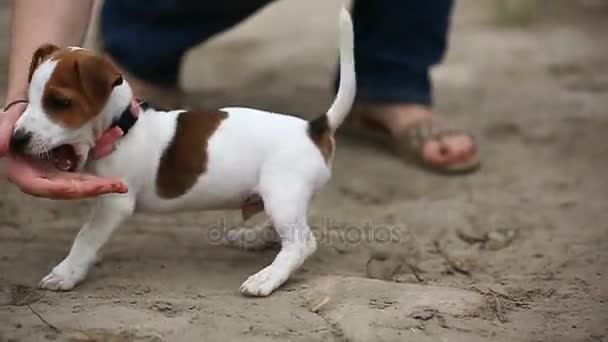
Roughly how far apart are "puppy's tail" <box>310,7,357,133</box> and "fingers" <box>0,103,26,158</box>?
0.48 meters

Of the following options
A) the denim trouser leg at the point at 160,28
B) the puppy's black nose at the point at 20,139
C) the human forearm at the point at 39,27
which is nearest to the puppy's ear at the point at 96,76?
the puppy's black nose at the point at 20,139

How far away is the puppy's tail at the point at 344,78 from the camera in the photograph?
5.39 feet

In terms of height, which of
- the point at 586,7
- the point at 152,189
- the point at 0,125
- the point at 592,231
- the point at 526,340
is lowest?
the point at 586,7

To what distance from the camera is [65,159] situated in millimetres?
1554

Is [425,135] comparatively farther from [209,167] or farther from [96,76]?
[96,76]

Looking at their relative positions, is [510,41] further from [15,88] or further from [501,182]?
[15,88]

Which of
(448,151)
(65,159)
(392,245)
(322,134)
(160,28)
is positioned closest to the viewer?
(65,159)

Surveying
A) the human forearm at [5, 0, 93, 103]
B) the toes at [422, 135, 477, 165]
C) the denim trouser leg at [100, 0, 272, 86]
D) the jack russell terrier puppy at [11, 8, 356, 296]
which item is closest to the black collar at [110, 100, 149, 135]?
the jack russell terrier puppy at [11, 8, 356, 296]

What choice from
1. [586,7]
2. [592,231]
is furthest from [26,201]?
[586,7]

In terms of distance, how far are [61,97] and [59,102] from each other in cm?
1

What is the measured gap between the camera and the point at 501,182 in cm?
232

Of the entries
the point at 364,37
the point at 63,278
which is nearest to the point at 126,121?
the point at 63,278

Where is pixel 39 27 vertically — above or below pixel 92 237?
above

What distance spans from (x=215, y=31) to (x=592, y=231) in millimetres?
1093
